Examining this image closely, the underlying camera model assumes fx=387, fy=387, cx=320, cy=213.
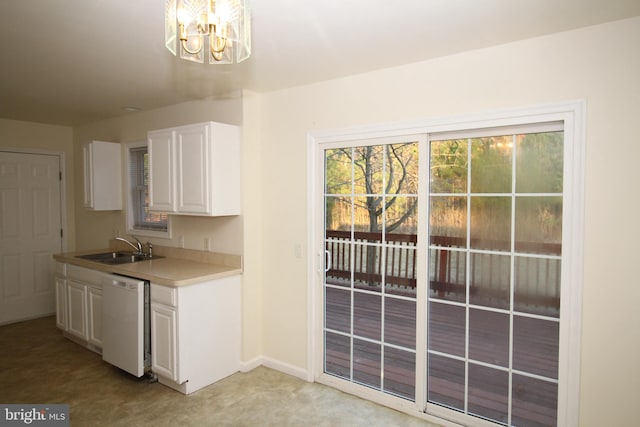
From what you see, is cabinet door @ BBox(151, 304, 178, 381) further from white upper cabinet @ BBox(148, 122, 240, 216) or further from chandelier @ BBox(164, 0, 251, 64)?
chandelier @ BBox(164, 0, 251, 64)

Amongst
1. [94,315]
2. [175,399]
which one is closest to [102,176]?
[94,315]

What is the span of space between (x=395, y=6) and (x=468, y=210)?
1.39 meters

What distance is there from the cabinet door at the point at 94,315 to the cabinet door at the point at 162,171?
99 cm

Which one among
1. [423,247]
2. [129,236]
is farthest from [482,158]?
[129,236]

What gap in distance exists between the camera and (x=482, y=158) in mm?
2588

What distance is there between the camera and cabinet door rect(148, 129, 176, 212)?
11.8 ft

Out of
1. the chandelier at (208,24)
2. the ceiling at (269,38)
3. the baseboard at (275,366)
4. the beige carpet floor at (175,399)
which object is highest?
the ceiling at (269,38)

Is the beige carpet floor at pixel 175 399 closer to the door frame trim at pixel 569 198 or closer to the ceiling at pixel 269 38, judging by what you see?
the door frame trim at pixel 569 198

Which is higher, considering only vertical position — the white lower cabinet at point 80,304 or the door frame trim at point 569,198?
the door frame trim at point 569,198

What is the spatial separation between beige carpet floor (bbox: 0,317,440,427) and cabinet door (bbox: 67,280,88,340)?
30cm

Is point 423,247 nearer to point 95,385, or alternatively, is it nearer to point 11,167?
point 95,385

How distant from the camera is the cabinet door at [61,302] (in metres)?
4.17

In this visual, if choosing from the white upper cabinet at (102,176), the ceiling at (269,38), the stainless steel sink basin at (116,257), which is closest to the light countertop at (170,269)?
the stainless steel sink basin at (116,257)

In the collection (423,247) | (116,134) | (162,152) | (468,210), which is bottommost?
(423,247)
